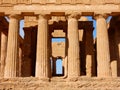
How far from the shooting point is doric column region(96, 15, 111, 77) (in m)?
29.3

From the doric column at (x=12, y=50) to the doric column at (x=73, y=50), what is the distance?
561cm

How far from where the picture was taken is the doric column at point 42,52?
2922cm

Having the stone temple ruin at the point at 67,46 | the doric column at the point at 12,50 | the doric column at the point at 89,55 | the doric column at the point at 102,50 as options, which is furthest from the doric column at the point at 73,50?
the doric column at the point at 89,55

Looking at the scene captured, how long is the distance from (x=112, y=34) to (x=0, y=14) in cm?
1483

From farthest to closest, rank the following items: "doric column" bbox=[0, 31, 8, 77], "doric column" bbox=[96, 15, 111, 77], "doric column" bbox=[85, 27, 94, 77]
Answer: "doric column" bbox=[85, 27, 94, 77], "doric column" bbox=[0, 31, 8, 77], "doric column" bbox=[96, 15, 111, 77]

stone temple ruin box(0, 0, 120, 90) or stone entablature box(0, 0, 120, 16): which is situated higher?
stone entablature box(0, 0, 120, 16)

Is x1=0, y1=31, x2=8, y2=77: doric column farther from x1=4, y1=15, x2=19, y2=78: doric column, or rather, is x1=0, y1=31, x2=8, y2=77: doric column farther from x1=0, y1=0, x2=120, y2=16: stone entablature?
x1=0, y1=0, x2=120, y2=16: stone entablature

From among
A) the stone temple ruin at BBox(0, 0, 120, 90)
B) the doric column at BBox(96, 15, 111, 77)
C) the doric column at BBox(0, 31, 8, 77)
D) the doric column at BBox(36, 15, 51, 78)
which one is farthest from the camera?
the doric column at BBox(0, 31, 8, 77)

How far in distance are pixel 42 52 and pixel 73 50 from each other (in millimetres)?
3213

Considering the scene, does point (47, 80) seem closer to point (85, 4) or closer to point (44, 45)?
point (44, 45)

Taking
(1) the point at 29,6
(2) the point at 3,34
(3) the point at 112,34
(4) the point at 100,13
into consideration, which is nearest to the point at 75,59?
(4) the point at 100,13

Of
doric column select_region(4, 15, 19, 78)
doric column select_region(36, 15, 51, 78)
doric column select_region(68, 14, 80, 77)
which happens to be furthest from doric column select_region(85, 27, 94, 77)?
doric column select_region(4, 15, 19, 78)

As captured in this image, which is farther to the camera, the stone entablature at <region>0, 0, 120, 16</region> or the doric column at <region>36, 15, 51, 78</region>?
the stone entablature at <region>0, 0, 120, 16</region>

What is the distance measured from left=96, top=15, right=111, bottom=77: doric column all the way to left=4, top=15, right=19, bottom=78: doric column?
862 cm
